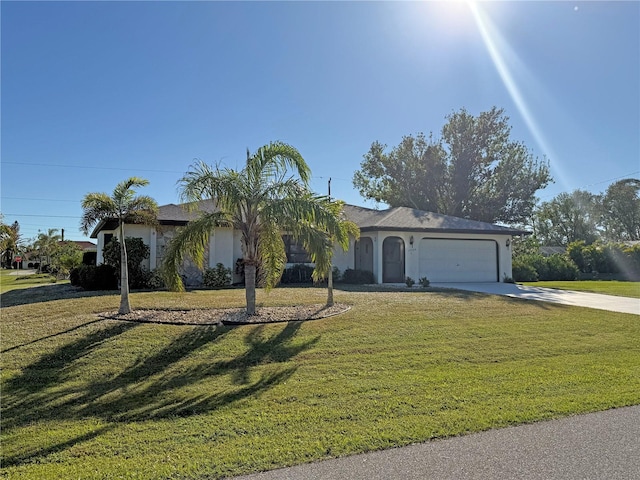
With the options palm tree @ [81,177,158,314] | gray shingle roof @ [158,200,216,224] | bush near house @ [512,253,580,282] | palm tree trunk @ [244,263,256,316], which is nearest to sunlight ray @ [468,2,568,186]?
bush near house @ [512,253,580,282]

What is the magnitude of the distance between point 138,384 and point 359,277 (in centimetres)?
1337

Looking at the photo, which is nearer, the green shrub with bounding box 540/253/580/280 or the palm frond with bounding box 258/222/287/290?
the palm frond with bounding box 258/222/287/290

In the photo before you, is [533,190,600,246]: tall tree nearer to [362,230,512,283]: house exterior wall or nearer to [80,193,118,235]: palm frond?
[362,230,512,283]: house exterior wall

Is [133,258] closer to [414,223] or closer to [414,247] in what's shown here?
[414,247]

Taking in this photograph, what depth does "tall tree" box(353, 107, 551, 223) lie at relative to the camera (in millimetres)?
31672

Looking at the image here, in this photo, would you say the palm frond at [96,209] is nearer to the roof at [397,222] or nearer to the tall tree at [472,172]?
the roof at [397,222]

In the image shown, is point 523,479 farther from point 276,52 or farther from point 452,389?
point 276,52

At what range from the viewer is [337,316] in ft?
30.5

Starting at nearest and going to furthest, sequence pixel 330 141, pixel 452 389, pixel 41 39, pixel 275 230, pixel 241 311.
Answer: pixel 452 389
pixel 275 230
pixel 241 311
pixel 41 39
pixel 330 141

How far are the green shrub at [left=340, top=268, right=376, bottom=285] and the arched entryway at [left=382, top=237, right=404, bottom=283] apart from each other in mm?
1550

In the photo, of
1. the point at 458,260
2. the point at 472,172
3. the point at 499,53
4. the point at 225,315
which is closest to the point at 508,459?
the point at 225,315

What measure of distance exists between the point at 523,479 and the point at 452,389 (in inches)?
86.1

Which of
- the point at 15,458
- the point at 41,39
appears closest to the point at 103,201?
the point at 41,39

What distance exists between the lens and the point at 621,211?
5153cm
